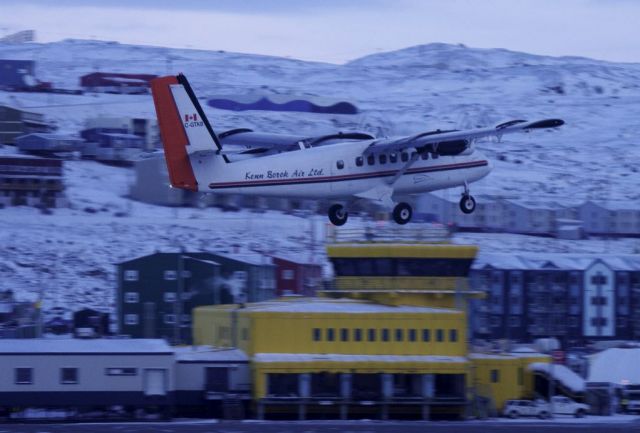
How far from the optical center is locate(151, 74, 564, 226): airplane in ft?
140

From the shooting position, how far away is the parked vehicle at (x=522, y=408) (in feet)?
179

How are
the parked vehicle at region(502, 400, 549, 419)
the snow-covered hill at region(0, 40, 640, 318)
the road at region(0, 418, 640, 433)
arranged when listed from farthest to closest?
the snow-covered hill at region(0, 40, 640, 318) < the parked vehicle at region(502, 400, 549, 419) < the road at region(0, 418, 640, 433)

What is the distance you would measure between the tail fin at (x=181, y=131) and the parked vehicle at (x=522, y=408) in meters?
19.2

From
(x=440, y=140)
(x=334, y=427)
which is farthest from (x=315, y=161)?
(x=334, y=427)

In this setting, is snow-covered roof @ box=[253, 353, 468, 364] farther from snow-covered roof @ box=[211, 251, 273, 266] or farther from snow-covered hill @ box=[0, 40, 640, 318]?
snow-covered roof @ box=[211, 251, 273, 266]

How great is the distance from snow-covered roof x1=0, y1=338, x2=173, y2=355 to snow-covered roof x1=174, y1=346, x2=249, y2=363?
108 cm

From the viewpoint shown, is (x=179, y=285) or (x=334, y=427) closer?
(x=334, y=427)

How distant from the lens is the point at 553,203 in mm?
128750

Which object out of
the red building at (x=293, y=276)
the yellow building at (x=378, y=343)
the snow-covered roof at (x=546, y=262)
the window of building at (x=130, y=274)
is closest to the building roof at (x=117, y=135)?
the snow-covered roof at (x=546, y=262)

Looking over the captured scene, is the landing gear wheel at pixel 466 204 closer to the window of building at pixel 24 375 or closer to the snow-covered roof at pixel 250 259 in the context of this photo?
the window of building at pixel 24 375

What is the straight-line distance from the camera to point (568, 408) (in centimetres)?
5444

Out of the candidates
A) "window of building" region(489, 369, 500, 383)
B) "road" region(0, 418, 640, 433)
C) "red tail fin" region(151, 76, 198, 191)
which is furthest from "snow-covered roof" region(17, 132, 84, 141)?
"red tail fin" region(151, 76, 198, 191)

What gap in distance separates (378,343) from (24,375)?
15.0 meters

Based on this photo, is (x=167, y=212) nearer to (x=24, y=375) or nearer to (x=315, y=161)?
(x=24, y=375)
